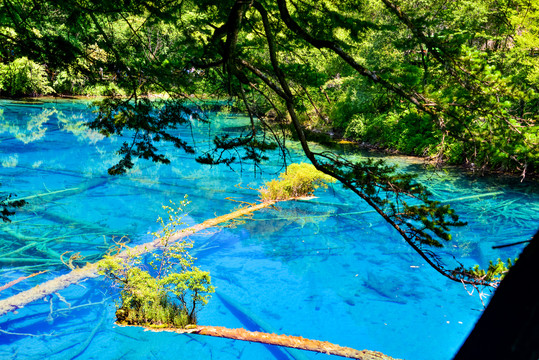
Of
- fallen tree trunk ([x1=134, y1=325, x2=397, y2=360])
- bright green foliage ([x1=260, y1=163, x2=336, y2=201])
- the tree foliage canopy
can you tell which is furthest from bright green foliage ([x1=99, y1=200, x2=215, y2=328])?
bright green foliage ([x1=260, y1=163, x2=336, y2=201])

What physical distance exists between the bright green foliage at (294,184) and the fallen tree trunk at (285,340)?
5.23 m

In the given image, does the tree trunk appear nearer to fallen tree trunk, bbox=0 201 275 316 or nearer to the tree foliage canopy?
the tree foliage canopy

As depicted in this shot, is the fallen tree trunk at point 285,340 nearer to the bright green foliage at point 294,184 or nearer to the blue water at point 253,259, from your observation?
the blue water at point 253,259

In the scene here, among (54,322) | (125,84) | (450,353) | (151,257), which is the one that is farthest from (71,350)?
(450,353)

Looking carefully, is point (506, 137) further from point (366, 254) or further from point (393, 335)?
point (366, 254)

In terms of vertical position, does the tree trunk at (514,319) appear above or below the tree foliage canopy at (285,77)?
below

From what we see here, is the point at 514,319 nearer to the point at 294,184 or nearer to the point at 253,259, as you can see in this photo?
the point at 253,259

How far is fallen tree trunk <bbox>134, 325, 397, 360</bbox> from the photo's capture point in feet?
14.8

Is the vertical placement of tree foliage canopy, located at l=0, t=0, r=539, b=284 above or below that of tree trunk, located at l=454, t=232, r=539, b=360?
above

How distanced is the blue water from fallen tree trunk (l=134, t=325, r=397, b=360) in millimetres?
136

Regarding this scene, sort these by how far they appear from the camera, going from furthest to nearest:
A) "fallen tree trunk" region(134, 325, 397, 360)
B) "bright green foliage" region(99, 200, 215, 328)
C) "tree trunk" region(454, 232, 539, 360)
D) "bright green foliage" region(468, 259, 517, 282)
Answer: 1. "bright green foliage" region(99, 200, 215, 328)
2. "fallen tree trunk" region(134, 325, 397, 360)
3. "bright green foliage" region(468, 259, 517, 282)
4. "tree trunk" region(454, 232, 539, 360)

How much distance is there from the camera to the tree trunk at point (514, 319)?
82 centimetres

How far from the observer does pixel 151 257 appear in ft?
22.2

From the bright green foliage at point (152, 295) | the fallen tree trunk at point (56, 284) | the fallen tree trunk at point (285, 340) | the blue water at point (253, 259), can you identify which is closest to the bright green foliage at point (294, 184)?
Answer: the blue water at point (253, 259)
